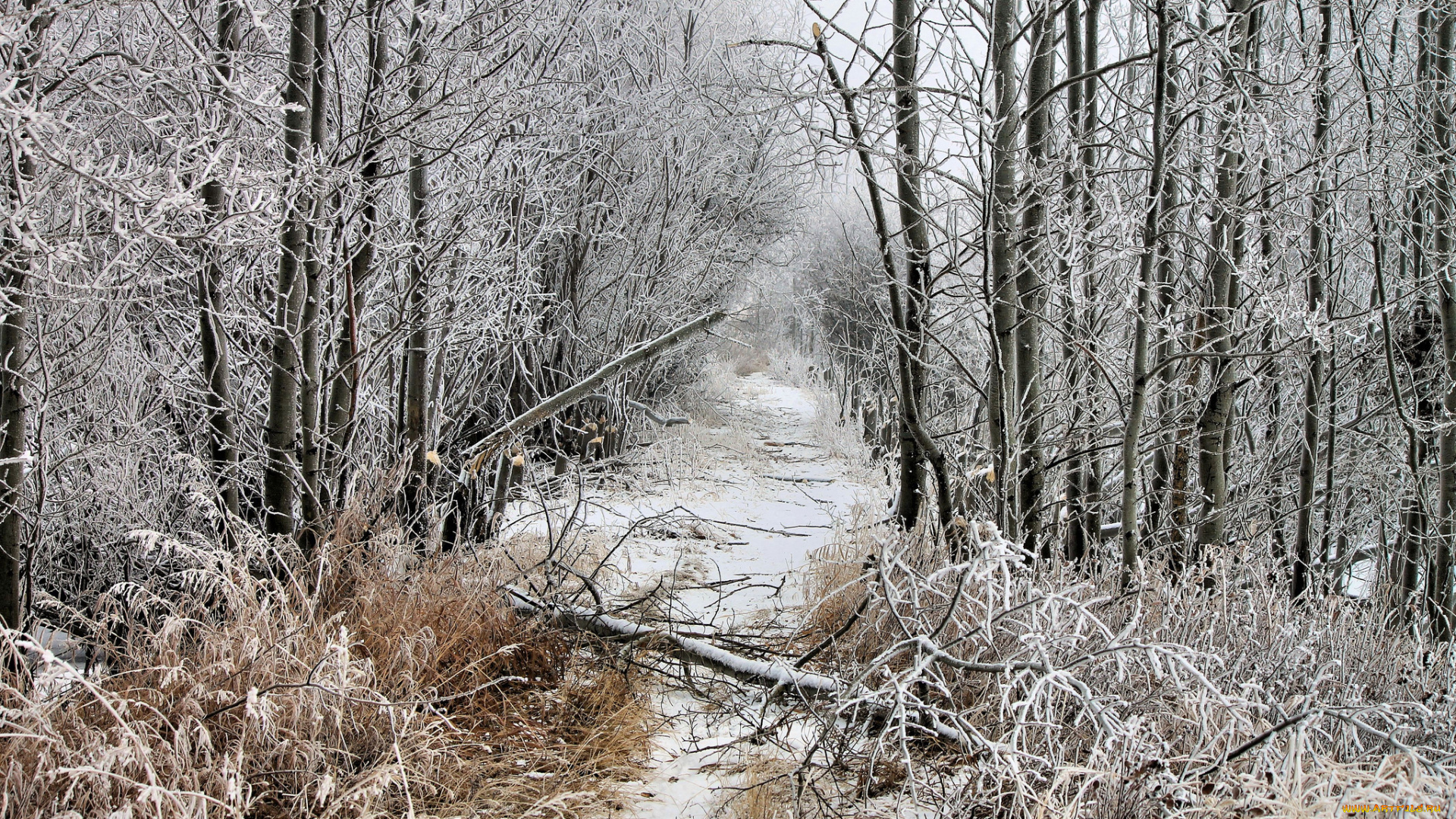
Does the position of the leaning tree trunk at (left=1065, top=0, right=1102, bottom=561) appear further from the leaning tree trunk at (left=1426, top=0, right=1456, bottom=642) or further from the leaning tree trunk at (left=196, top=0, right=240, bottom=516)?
the leaning tree trunk at (left=196, top=0, right=240, bottom=516)

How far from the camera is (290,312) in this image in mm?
3061

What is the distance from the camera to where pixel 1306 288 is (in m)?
4.85

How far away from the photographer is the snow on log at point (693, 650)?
266 centimetres

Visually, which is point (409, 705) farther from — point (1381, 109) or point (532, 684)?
point (1381, 109)

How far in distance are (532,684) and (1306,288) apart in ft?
15.6

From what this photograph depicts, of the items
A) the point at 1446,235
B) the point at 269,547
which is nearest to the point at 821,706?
the point at 269,547

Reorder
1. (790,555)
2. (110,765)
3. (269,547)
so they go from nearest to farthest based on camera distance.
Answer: (110,765)
(269,547)
(790,555)

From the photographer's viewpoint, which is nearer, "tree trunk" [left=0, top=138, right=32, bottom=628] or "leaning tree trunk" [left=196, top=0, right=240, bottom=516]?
"tree trunk" [left=0, top=138, right=32, bottom=628]

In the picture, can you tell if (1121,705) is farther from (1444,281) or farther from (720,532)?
(720,532)

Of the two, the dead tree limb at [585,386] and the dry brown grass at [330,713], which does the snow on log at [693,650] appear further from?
the dead tree limb at [585,386]

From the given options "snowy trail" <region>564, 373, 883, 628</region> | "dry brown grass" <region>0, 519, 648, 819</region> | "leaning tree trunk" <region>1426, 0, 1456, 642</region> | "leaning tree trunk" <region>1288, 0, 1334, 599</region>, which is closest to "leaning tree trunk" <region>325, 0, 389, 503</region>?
"dry brown grass" <region>0, 519, 648, 819</region>

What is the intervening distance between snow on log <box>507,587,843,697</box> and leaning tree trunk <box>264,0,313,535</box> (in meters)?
0.92

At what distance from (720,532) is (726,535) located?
0.07 m

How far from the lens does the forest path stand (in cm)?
264
